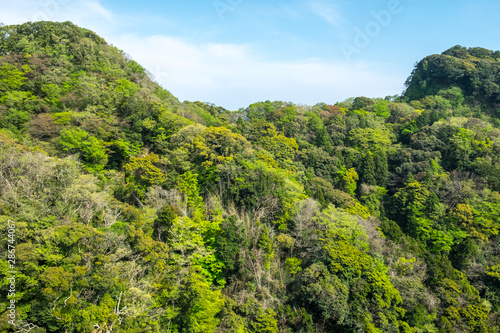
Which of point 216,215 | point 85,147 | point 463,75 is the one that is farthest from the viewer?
point 463,75

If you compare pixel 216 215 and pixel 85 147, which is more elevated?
pixel 85 147

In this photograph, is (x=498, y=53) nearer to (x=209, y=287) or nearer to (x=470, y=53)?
(x=470, y=53)

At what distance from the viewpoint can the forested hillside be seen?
16.7 metres

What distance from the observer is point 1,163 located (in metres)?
18.1

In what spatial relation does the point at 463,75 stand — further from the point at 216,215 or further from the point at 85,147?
the point at 85,147

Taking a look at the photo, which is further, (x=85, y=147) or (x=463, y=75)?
(x=463, y=75)

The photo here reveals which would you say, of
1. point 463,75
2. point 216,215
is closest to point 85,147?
point 216,215

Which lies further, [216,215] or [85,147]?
[85,147]

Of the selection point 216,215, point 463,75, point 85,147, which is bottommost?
point 216,215

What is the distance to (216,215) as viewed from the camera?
24109 mm

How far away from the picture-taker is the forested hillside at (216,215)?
16672 mm

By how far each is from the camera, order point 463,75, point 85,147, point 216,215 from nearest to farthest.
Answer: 1. point 216,215
2. point 85,147
3. point 463,75

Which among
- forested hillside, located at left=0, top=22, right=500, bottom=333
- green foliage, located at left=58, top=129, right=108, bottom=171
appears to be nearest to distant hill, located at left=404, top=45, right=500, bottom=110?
forested hillside, located at left=0, top=22, right=500, bottom=333

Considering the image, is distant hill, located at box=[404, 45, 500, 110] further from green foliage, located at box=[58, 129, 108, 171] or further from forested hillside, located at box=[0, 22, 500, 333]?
green foliage, located at box=[58, 129, 108, 171]
